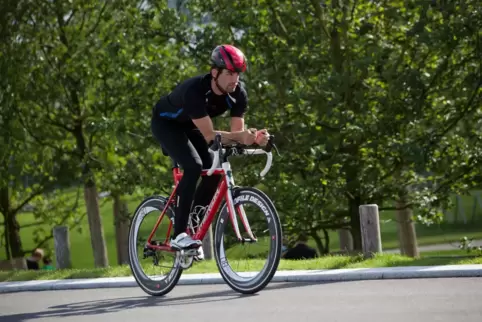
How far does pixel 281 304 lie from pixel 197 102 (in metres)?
1.61

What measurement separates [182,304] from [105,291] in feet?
6.20

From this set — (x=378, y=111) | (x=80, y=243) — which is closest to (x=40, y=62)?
(x=378, y=111)

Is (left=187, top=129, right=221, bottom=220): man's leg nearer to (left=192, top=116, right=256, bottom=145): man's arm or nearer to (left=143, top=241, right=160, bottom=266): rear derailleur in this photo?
(left=192, top=116, right=256, bottom=145): man's arm

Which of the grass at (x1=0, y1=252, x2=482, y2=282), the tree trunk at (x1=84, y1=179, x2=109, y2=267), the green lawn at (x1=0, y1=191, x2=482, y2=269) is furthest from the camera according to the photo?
the green lawn at (x1=0, y1=191, x2=482, y2=269)

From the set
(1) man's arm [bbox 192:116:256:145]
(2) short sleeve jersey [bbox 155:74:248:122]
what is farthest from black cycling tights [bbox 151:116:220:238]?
(1) man's arm [bbox 192:116:256:145]

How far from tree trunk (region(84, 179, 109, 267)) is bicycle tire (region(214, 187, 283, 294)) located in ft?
44.6

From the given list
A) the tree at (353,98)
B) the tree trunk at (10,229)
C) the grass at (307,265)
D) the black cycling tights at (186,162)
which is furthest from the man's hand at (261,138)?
the tree trunk at (10,229)

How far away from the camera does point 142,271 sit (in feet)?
32.6

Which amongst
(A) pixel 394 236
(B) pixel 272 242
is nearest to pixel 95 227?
(B) pixel 272 242

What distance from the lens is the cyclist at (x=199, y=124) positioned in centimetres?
849

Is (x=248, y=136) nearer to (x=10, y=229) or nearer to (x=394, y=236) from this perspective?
(x=10, y=229)

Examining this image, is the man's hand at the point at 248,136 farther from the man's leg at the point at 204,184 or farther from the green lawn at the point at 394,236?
the green lawn at the point at 394,236

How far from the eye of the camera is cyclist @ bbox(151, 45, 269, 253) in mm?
8492

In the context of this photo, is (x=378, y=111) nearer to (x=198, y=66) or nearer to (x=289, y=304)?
(x=198, y=66)
